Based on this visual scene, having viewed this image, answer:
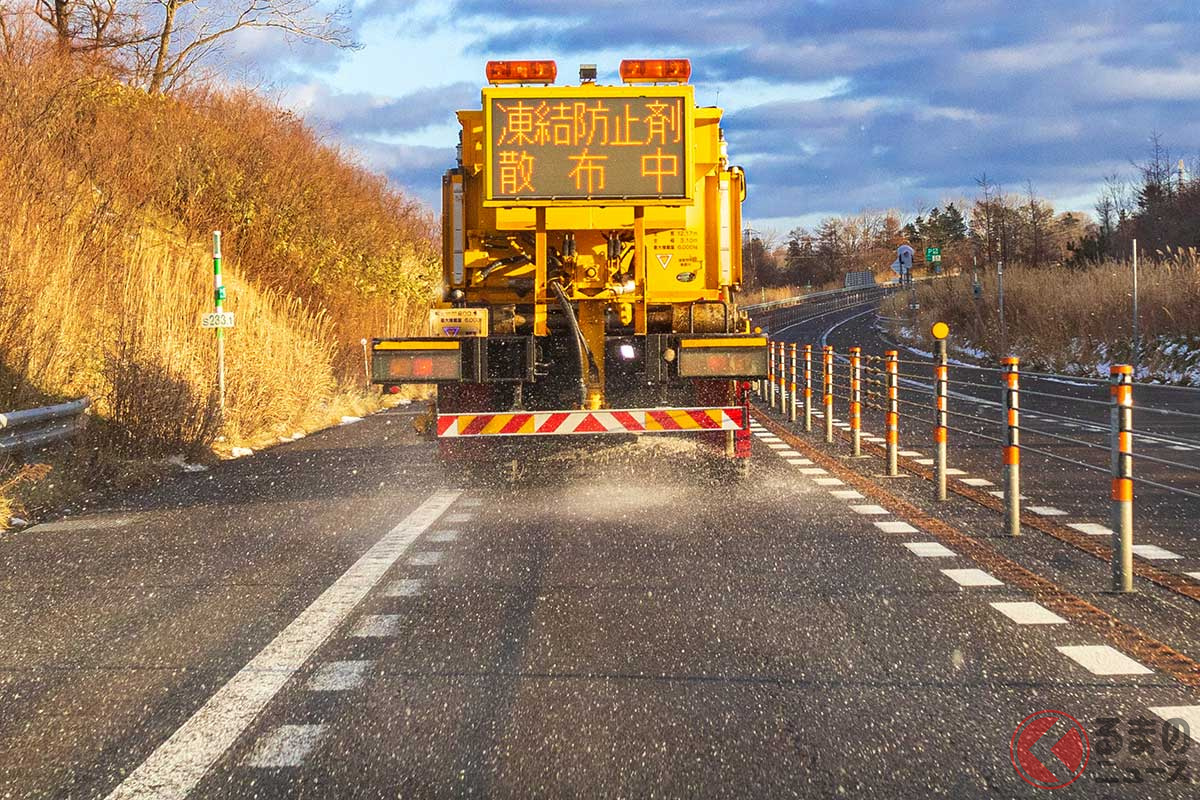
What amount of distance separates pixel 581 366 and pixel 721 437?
164 centimetres

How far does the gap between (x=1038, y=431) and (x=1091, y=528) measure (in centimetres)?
93

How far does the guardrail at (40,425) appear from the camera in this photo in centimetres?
1072

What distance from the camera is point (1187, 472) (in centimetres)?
1291

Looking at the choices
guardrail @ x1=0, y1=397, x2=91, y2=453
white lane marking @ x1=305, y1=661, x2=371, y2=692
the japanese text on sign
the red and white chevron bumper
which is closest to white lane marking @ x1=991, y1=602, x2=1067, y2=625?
white lane marking @ x1=305, y1=661, x2=371, y2=692

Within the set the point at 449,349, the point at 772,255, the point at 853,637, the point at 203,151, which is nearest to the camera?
the point at 853,637

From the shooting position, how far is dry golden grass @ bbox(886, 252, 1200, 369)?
33.7 m

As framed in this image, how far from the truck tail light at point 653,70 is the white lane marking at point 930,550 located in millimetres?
5273

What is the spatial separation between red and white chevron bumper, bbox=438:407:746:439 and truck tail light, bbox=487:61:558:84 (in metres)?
2.97

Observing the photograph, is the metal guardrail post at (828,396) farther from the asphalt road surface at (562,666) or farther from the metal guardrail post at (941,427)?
the asphalt road surface at (562,666)

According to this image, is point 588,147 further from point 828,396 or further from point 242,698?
point 242,698

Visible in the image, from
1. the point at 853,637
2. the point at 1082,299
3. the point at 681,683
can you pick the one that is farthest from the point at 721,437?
the point at 1082,299

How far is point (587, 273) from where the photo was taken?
12.7 metres

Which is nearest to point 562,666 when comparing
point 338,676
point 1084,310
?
point 338,676

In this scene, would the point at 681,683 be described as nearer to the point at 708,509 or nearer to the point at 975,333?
the point at 708,509
